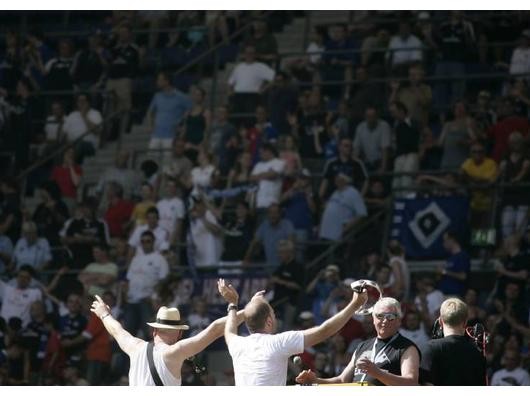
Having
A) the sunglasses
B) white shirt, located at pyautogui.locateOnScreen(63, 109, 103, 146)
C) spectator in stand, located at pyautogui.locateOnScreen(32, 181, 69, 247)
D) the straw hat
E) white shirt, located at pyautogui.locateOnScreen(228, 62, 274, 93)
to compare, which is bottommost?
the straw hat

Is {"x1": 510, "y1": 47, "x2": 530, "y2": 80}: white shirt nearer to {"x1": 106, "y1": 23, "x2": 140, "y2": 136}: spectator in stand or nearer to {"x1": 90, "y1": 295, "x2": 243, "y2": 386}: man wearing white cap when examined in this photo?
{"x1": 106, "y1": 23, "x2": 140, "y2": 136}: spectator in stand

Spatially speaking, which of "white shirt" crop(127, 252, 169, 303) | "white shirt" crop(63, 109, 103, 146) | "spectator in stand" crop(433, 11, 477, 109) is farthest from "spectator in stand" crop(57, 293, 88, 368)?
"spectator in stand" crop(433, 11, 477, 109)

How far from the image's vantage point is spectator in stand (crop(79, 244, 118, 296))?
22.2 metres

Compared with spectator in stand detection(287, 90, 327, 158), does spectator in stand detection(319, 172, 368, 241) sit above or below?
below

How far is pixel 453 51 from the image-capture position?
2302 cm

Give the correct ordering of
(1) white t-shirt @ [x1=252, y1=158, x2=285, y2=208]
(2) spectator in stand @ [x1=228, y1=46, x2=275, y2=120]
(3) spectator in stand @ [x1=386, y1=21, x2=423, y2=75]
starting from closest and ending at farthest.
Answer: (1) white t-shirt @ [x1=252, y1=158, x2=285, y2=208]
(3) spectator in stand @ [x1=386, y1=21, x2=423, y2=75]
(2) spectator in stand @ [x1=228, y1=46, x2=275, y2=120]

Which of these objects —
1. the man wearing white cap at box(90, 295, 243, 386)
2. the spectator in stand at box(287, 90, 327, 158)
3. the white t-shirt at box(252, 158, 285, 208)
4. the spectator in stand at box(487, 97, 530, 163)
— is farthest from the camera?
the spectator in stand at box(287, 90, 327, 158)

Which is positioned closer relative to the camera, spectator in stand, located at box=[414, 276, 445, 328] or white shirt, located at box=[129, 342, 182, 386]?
white shirt, located at box=[129, 342, 182, 386]

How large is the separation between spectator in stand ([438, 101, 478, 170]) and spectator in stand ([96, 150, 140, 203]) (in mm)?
4059

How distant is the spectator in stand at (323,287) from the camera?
20.4 meters

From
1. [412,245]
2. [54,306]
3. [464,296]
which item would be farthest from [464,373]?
[54,306]

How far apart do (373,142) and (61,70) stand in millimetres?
5660

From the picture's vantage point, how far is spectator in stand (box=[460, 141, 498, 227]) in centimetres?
2072

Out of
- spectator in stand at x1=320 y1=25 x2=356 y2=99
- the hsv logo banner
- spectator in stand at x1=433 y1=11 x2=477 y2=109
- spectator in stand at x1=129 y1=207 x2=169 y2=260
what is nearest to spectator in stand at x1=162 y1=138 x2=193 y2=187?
spectator in stand at x1=129 y1=207 x2=169 y2=260
